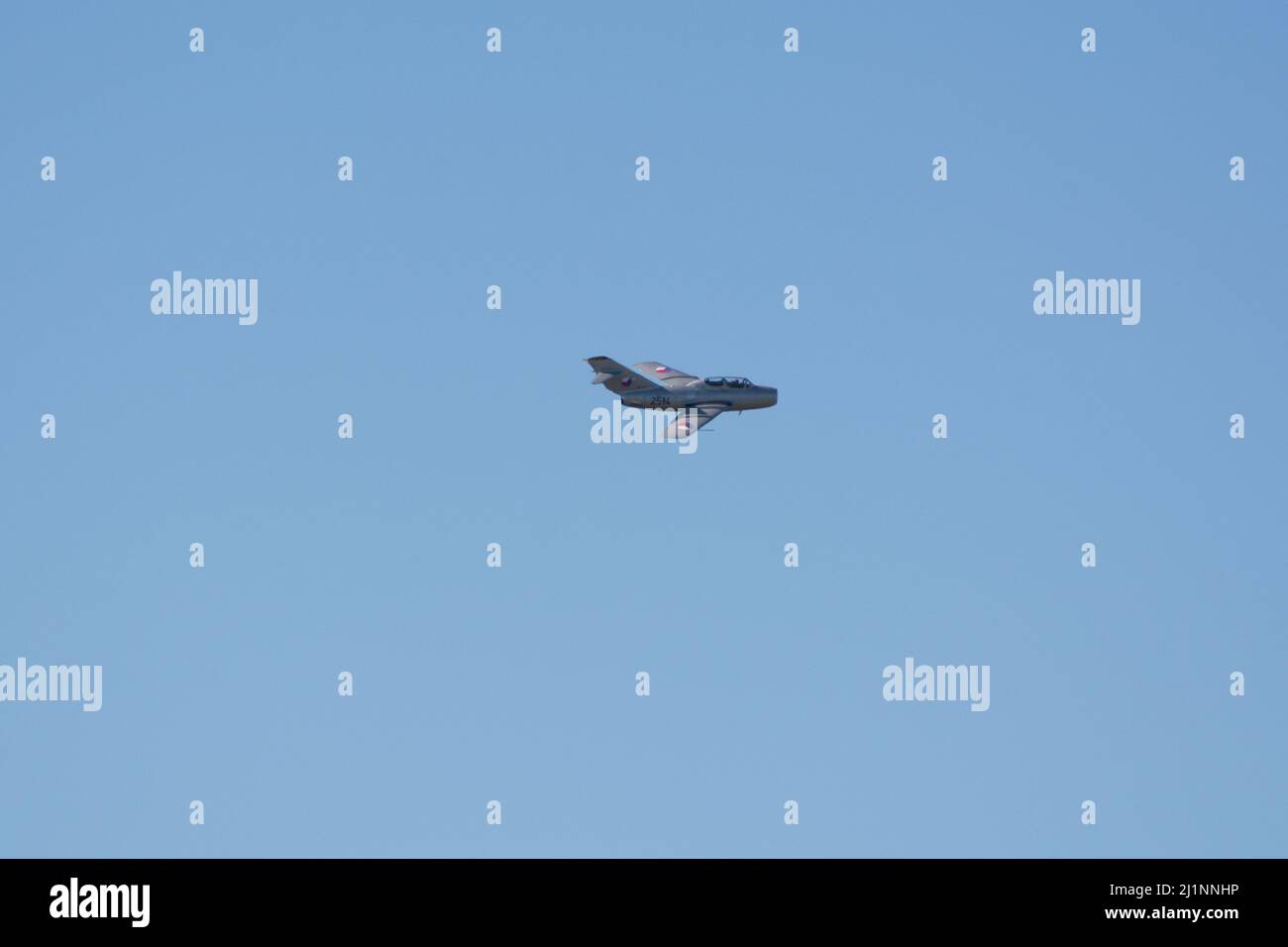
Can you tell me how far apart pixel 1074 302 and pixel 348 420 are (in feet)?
139

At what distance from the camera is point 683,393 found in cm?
15200

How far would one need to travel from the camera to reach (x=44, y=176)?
146 m

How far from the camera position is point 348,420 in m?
146

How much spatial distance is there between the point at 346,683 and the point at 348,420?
15.5 metres

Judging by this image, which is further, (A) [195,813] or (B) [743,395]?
(B) [743,395]

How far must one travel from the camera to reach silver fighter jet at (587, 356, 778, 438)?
5920 inches

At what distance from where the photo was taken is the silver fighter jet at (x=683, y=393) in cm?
15038
